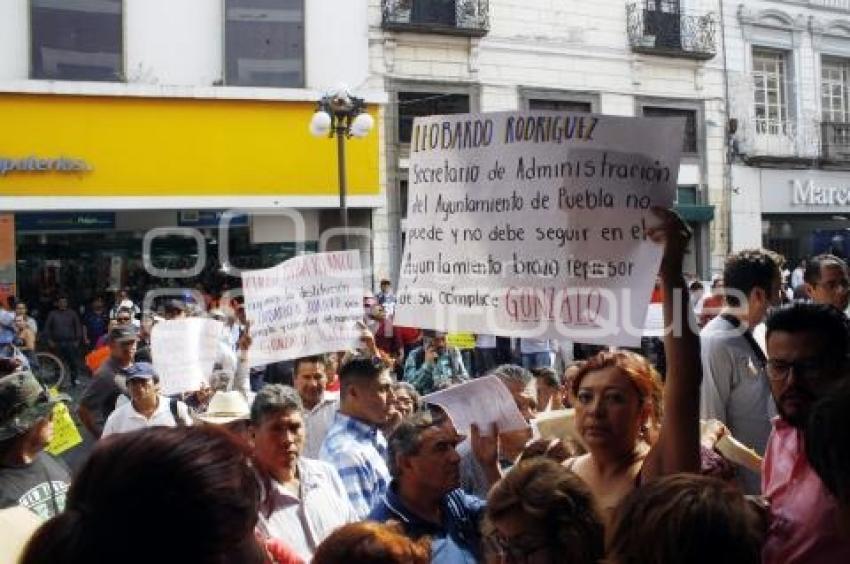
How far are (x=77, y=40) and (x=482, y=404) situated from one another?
1569 centimetres

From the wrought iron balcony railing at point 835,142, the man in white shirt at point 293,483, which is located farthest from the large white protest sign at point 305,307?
the wrought iron balcony railing at point 835,142

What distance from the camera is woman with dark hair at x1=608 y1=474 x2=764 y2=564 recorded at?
5.33 feet

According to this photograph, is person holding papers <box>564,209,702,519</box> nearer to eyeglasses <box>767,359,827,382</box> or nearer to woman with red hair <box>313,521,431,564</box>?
eyeglasses <box>767,359,827,382</box>

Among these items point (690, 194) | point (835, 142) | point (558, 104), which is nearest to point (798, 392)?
point (558, 104)

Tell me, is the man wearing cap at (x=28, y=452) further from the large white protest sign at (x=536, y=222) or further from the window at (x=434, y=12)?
the window at (x=434, y=12)

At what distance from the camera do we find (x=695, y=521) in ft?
5.41

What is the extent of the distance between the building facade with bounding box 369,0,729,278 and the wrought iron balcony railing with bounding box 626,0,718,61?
0.07ft

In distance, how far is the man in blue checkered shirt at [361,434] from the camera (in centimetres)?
383

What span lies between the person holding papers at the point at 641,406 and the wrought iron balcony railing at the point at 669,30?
19002 mm

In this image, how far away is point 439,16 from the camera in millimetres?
18672

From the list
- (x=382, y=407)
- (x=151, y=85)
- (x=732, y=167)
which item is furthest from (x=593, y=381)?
(x=732, y=167)

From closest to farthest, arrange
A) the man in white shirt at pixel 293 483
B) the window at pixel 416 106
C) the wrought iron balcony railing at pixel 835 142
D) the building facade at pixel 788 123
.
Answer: the man in white shirt at pixel 293 483 → the window at pixel 416 106 → the building facade at pixel 788 123 → the wrought iron balcony railing at pixel 835 142

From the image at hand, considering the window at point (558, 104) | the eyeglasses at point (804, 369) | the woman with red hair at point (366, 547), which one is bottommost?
the woman with red hair at point (366, 547)

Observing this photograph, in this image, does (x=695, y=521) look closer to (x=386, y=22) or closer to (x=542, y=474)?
(x=542, y=474)
